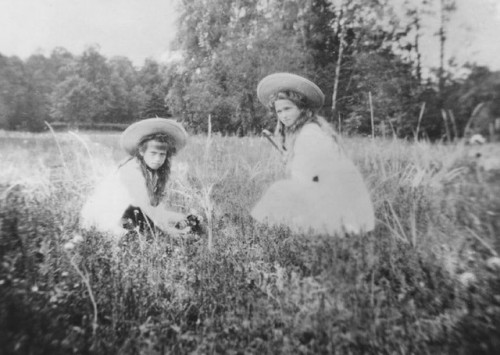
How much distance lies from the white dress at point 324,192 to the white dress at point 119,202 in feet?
4.31

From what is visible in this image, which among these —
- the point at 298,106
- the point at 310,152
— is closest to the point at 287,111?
the point at 298,106

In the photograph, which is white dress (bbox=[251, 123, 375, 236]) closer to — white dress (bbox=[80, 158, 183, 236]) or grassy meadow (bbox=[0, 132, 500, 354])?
grassy meadow (bbox=[0, 132, 500, 354])

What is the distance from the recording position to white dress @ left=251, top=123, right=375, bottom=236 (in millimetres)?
3484

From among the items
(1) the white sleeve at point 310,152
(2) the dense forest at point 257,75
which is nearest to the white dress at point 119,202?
(2) the dense forest at point 257,75

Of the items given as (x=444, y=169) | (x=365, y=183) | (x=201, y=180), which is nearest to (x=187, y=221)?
(x=201, y=180)

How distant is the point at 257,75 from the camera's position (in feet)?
12.7

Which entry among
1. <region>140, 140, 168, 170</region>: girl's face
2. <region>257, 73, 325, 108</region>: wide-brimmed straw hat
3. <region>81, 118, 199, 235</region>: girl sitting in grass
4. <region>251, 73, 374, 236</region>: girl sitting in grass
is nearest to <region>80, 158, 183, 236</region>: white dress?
<region>81, 118, 199, 235</region>: girl sitting in grass

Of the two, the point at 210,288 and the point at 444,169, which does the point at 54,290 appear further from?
the point at 444,169

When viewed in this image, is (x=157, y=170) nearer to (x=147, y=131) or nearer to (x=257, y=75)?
(x=147, y=131)

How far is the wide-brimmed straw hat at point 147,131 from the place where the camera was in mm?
3748

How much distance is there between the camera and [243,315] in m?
2.71

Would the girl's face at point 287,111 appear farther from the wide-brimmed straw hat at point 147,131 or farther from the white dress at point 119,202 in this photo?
the white dress at point 119,202

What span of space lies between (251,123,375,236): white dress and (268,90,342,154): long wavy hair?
56mm

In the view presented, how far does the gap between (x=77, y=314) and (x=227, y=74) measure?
8.57 feet
